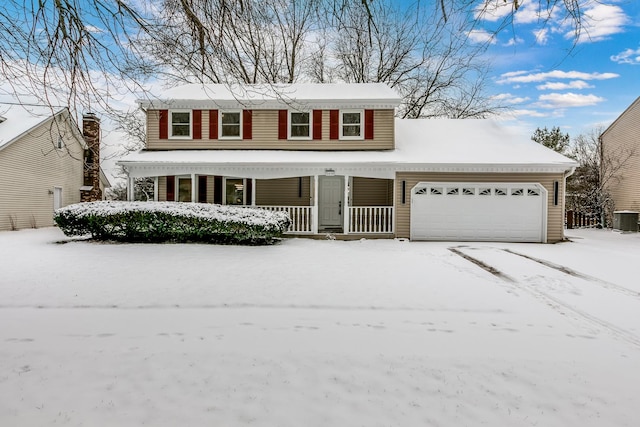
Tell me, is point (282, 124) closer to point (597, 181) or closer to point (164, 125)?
point (164, 125)

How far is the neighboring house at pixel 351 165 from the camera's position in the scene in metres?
12.4

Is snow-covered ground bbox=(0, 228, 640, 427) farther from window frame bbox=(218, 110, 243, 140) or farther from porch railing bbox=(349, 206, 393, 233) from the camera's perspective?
window frame bbox=(218, 110, 243, 140)

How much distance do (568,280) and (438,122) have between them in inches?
404

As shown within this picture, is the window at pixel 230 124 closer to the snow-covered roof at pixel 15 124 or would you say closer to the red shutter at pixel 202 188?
the red shutter at pixel 202 188

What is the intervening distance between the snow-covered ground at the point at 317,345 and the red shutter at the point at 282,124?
7036 mm

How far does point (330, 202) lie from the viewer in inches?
559

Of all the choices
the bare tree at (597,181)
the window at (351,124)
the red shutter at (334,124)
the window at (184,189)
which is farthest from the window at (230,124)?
the bare tree at (597,181)

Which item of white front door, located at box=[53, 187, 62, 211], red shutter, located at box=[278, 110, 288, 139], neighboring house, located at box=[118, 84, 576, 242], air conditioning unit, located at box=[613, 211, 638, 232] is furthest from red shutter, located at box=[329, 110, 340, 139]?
white front door, located at box=[53, 187, 62, 211]

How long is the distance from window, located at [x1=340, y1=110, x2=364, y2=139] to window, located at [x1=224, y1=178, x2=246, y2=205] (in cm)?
430

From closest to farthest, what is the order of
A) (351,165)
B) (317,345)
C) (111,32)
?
(317,345)
(111,32)
(351,165)

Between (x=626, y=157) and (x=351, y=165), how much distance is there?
1573 cm

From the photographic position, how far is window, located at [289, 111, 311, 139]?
13828 millimetres

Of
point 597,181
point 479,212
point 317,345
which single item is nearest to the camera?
point 317,345

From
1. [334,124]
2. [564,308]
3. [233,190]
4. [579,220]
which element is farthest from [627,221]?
[233,190]
